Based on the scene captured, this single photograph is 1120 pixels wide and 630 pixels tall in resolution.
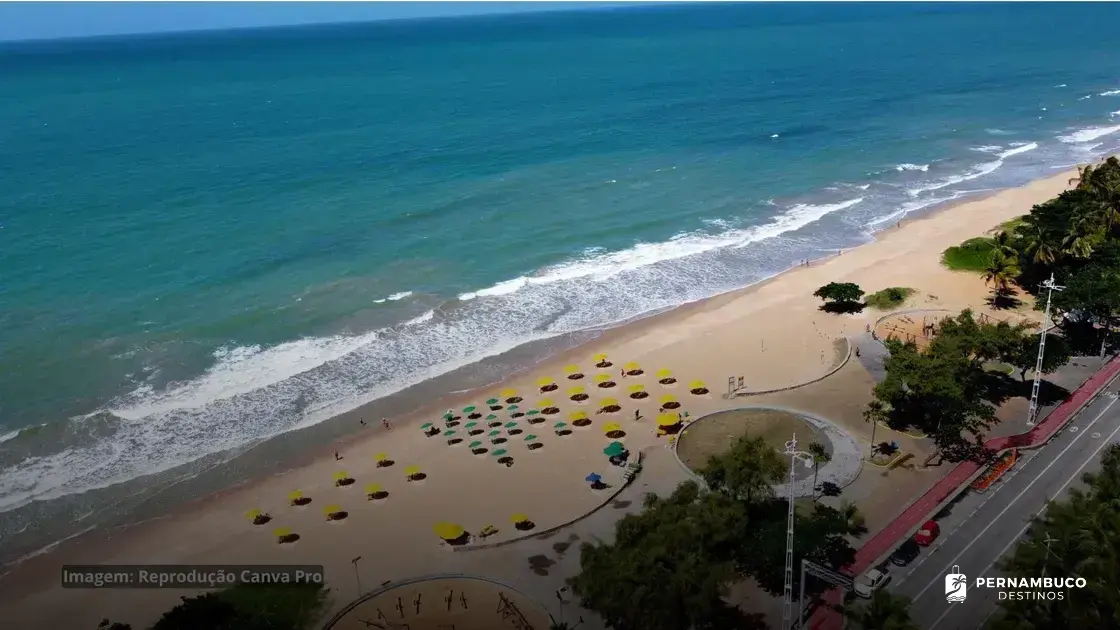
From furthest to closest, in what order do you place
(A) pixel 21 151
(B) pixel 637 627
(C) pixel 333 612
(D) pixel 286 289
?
(A) pixel 21 151 → (D) pixel 286 289 → (C) pixel 333 612 → (B) pixel 637 627

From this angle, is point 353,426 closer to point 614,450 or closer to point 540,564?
point 614,450

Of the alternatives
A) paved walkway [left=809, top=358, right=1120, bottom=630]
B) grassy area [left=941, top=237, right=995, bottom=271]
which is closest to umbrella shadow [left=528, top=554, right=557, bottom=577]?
paved walkway [left=809, top=358, right=1120, bottom=630]

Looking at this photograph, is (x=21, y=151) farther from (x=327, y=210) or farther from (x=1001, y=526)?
(x=1001, y=526)

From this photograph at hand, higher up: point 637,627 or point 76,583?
point 637,627

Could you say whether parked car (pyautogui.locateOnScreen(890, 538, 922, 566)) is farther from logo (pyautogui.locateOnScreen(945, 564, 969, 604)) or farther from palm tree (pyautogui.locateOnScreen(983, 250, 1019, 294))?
palm tree (pyautogui.locateOnScreen(983, 250, 1019, 294))

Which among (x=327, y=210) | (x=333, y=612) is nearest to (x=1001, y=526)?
(x=333, y=612)

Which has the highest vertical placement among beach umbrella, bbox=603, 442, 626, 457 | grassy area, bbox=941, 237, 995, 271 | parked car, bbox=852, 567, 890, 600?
grassy area, bbox=941, 237, 995, 271
